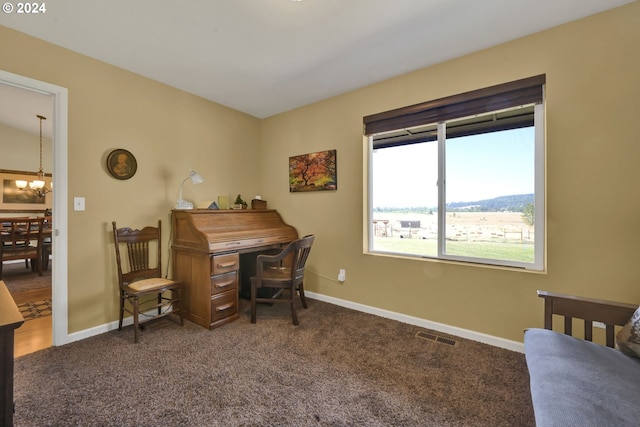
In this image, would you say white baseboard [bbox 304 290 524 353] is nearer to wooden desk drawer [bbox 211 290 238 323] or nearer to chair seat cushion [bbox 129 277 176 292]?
wooden desk drawer [bbox 211 290 238 323]

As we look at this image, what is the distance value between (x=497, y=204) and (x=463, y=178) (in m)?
0.35

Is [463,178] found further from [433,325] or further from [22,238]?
[22,238]

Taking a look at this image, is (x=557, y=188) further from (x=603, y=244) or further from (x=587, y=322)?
(x=587, y=322)

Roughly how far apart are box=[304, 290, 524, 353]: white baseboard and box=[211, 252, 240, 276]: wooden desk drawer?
118 cm

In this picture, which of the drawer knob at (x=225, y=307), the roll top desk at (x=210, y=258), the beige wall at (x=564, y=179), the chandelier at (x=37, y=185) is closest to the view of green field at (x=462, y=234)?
the beige wall at (x=564, y=179)

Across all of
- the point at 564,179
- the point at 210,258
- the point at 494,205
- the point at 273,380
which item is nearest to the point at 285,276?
the point at 210,258

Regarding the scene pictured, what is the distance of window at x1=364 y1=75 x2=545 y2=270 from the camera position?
6.99 ft

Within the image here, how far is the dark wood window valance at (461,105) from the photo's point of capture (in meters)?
2.05

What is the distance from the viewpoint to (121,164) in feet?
8.20

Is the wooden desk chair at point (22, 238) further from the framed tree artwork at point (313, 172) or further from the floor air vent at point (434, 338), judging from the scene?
the floor air vent at point (434, 338)

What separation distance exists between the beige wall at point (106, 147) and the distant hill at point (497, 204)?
9.15ft

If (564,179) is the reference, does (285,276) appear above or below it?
below

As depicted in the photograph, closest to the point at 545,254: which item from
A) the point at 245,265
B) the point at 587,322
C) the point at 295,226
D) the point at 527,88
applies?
the point at 587,322

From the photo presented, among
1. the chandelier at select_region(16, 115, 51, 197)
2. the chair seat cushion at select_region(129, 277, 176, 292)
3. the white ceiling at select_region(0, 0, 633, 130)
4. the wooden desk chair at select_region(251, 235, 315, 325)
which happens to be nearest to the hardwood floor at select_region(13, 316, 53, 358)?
the chair seat cushion at select_region(129, 277, 176, 292)
